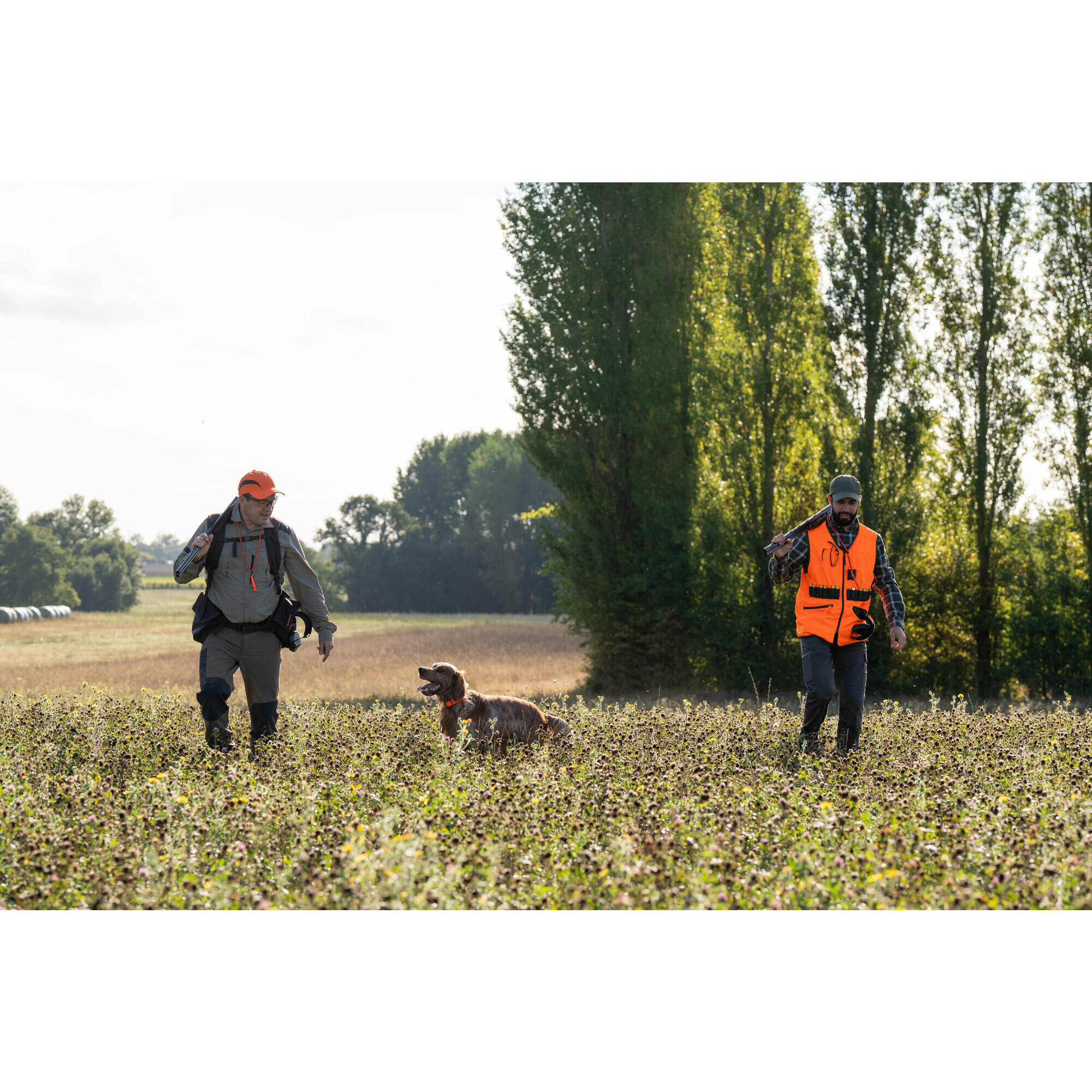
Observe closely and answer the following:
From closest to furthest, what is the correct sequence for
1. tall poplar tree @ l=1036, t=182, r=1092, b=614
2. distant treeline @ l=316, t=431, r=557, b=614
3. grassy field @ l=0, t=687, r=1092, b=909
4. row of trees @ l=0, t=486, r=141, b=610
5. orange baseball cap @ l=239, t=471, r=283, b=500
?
grassy field @ l=0, t=687, r=1092, b=909, orange baseball cap @ l=239, t=471, r=283, b=500, tall poplar tree @ l=1036, t=182, r=1092, b=614, row of trees @ l=0, t=486, r=141, b=610, distant treeline @ l=316, t=431, r=557, b=614

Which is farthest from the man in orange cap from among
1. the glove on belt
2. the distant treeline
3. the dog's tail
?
the distant treeline

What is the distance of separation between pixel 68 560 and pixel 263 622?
43.7m

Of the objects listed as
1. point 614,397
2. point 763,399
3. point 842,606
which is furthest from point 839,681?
point 614,397

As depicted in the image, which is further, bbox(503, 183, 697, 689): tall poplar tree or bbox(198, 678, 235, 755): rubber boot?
bbox(503, 183, 697, 689): tall poplar tree

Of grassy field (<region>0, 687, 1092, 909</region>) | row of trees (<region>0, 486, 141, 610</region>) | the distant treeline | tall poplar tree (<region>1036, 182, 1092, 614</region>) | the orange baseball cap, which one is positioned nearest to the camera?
grassy field (<region>0, 687, 1092, 909</region>)

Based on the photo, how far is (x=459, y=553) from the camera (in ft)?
219

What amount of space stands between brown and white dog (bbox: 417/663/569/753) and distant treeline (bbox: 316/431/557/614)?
52742 mm

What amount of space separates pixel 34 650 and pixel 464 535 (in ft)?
141

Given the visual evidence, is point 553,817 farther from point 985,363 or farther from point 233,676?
point 985,363

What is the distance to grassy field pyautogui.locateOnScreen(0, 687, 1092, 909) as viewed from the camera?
3779 millimetres

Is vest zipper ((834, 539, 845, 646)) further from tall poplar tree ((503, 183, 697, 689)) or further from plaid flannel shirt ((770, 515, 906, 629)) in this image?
tall poplar tree ((503, 183, 697, 689))

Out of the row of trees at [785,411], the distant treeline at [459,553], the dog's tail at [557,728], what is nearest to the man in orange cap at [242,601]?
the dog's tail at [557,728]

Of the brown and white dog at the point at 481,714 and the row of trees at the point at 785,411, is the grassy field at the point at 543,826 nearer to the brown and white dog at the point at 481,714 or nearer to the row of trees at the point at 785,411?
the brown and white dog at the point at 481,714

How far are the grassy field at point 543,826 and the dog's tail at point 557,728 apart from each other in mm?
340
